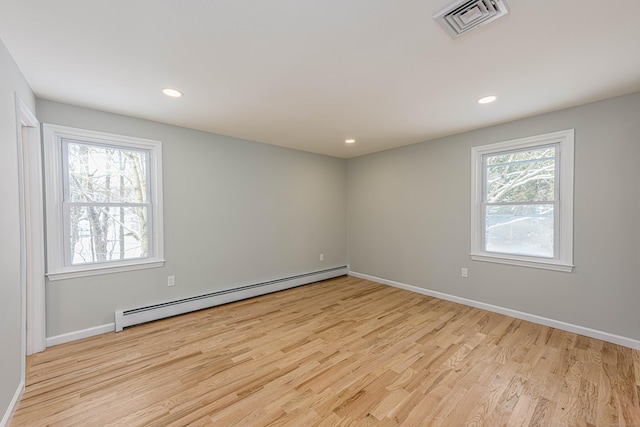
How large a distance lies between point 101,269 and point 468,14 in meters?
3.85

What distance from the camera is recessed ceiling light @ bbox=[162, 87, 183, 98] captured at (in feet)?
7.70

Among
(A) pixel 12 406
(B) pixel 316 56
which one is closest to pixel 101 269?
(A) pixel 12 406

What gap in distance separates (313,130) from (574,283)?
3.45 m

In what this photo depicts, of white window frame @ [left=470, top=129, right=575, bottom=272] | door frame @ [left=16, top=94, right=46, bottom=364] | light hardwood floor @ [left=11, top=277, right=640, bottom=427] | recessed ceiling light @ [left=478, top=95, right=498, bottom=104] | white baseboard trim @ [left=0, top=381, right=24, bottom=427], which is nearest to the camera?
white baseboard trim @ [left=0, top=381, right=24, bottom=427]

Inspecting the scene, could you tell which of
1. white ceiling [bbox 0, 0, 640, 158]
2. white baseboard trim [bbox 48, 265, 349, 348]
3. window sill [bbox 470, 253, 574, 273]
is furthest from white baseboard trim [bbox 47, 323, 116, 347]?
window sill [bbox 470, 253, 574, 273]

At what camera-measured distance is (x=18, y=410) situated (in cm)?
172

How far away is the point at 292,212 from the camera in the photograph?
14.9 feet

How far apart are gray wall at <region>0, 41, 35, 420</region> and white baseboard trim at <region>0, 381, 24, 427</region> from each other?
38 millimetres

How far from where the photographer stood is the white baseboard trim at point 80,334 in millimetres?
2547

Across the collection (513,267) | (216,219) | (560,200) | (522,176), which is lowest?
(513,267)

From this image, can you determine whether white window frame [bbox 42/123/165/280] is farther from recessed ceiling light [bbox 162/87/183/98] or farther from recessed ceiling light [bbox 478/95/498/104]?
recessed ceiling light [bbox 478/95/498/104]

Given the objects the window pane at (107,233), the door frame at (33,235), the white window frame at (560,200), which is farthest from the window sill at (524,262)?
the door frame at (33,235)

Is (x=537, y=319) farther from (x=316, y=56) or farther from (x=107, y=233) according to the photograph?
(x=107, y=233)

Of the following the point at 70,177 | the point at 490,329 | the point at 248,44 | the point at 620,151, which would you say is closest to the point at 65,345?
the point at 70,177
